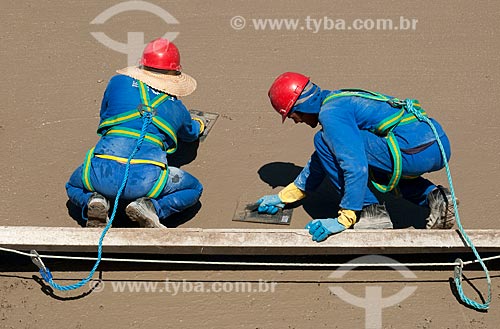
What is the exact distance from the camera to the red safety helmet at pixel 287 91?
396 cm

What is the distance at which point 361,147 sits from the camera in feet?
12.8

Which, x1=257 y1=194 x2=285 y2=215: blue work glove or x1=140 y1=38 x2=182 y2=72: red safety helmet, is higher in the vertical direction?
x1=140 y1=38 x2=182 y2=72: red safety helmet

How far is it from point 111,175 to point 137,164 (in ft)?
0.51

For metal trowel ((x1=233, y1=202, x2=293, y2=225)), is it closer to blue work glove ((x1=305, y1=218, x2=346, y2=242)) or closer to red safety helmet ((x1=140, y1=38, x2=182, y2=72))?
blue work glove ((x1=305, y1=218, x2=346, y2=242))

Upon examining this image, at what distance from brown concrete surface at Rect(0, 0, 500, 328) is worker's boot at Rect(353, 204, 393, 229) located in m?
0.28

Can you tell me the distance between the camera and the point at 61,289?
3873 millimetres

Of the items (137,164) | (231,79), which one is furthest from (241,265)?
(231,79)

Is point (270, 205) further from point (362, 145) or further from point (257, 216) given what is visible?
point (362, 145)

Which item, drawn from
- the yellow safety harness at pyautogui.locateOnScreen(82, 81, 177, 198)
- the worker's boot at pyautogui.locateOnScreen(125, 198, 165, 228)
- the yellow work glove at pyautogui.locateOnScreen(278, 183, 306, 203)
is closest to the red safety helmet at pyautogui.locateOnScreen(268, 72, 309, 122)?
the yellow work glove at pyautogui.locateOnScreen(278, 183, 306, 203)

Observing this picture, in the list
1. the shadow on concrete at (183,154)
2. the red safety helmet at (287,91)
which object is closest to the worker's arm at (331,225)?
the red safety helmet at (287,91)

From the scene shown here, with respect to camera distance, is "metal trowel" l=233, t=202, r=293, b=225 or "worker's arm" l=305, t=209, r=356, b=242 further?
"metal trowel" l=233, t=202, r=293, b=225

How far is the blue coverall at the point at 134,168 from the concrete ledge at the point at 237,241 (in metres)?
0.30

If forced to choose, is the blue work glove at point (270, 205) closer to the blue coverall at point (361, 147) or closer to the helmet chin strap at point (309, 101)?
the blue coverall at point (361, 147)

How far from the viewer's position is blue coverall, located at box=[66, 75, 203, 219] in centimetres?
412
